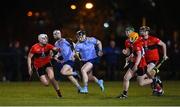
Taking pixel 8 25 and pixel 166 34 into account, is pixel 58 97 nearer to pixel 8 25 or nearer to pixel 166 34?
pixel 8 25

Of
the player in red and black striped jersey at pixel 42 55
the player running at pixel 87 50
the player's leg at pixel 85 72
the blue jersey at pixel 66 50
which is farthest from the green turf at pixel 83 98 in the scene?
the blue jersey at pixel 66 50

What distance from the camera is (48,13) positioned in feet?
184

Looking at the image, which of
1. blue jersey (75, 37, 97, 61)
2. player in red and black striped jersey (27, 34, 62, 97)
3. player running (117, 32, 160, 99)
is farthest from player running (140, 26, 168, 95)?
player in red and black striped jersey (27, 34, 62, 97)

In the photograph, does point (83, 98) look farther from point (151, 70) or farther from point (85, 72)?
point (151, 70)

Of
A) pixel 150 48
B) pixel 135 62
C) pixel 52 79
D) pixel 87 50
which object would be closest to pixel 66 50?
pixel 87 50

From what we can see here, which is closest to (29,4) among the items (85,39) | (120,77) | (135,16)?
(135,16)

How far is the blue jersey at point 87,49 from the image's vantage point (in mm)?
27297

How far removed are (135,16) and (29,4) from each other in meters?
9.51

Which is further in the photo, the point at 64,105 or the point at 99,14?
the point at 99,14

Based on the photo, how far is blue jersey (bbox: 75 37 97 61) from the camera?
27.3m

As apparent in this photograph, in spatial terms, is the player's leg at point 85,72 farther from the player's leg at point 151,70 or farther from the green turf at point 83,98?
the player's leg at point 151,70

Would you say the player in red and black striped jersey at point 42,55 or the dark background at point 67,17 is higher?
the dark background at point 67,17

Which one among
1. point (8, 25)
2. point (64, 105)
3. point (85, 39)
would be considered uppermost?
point (8, 25)

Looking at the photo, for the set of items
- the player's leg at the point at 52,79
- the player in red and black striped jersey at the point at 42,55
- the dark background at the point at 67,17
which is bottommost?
the player's leg at the point at 52,79
